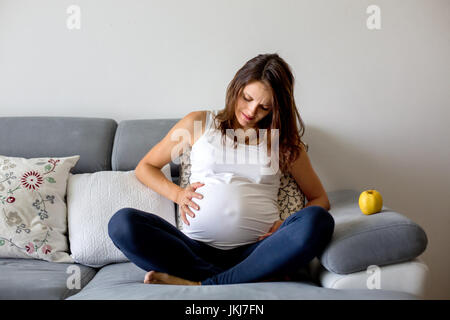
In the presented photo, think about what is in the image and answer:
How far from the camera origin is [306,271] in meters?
1.48

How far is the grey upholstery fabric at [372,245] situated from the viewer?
1.23 m

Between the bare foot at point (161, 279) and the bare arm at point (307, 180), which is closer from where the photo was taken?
the bare foot at point (161, 279)

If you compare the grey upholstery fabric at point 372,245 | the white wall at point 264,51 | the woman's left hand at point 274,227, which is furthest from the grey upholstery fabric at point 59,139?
the grey upholstery fabric at point 372,245

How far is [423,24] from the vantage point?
6.57ft

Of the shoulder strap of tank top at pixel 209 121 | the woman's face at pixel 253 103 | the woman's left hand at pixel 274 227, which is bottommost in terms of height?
the woman's left hand at pixel 274 227

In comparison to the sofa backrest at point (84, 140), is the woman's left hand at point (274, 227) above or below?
below

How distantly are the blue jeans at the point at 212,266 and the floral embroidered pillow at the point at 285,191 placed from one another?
12.0 inches

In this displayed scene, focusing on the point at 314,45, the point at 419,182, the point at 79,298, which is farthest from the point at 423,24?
the point at 79,298

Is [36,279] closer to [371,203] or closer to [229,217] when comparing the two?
[229,217]

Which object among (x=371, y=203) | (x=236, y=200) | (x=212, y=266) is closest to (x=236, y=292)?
(x=212, y=266)

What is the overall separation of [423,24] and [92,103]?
5.17ft

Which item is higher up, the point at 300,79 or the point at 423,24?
the point at 423,24

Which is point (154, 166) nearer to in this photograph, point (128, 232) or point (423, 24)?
point (128, 232)

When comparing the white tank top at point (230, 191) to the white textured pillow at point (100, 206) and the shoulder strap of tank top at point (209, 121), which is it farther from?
the white textured pillow at point (100, 206)
